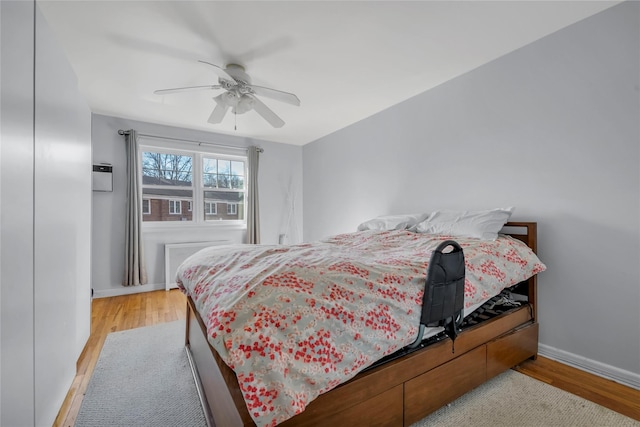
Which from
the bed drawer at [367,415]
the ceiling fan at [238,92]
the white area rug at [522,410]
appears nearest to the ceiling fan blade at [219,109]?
the ceiling fan at [238,92]

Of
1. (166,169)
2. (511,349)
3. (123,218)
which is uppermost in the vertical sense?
(166,169)

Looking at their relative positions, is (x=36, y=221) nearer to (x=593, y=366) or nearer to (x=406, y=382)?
(x=406, y=382)

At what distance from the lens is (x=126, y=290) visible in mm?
3762

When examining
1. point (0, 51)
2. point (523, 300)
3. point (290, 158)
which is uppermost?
point (290, 158)

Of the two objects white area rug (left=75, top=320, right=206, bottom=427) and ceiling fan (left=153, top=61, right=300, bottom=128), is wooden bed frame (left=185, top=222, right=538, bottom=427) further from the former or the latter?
ceiling fan (left=153, top=61, right=300, bottom=128)

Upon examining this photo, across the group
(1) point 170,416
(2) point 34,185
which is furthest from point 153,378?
(2) point 34,185

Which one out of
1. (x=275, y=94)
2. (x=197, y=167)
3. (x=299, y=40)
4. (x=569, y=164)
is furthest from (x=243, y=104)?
(x=569, y=164)

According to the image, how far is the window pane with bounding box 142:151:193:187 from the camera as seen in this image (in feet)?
13.4

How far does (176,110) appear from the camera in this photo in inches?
137

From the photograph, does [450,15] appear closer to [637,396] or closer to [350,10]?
[350,10]

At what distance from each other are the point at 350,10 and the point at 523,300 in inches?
96.9

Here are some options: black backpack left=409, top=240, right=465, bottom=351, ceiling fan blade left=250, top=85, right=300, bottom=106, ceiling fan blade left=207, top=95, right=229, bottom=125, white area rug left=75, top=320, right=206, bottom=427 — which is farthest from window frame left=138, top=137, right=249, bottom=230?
black backpack left=409, top=240, right=465, bottom=351

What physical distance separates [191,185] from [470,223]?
396 centimetres

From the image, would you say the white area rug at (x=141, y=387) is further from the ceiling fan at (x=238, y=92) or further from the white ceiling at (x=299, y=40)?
the white ceiling at (x=299, y=40)
